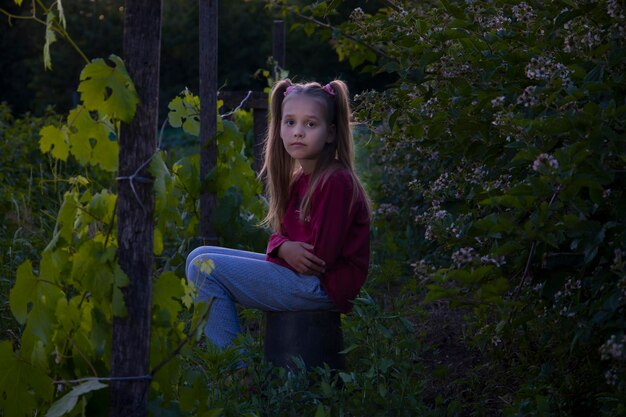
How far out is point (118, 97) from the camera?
2.06m

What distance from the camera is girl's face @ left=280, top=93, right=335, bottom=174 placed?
3.37 m

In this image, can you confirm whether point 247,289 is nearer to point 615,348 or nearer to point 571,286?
point 571,286

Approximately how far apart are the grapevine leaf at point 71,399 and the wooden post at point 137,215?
74 millimetres

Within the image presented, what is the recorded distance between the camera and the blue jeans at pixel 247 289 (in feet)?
10.7

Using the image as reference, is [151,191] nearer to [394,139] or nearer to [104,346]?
[104,346]

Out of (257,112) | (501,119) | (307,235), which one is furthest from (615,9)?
(257,112)

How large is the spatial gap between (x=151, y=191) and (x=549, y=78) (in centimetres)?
100

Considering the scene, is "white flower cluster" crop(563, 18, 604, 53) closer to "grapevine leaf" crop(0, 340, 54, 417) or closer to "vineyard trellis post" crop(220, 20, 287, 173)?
"grapevine leaf" crop(0, 340, 54, 417)

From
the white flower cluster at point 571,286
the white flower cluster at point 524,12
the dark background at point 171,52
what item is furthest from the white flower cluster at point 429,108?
the dark background at point 171,52

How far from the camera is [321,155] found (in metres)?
3.43

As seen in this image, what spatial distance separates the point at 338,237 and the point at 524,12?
995 mm

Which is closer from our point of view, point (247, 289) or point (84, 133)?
point (84, 133)

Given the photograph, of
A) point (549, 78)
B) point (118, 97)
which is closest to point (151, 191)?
point (118, 97)

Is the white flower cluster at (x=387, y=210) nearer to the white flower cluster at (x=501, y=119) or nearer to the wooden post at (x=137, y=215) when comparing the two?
the white flower cluster at (x=501, y=119)
